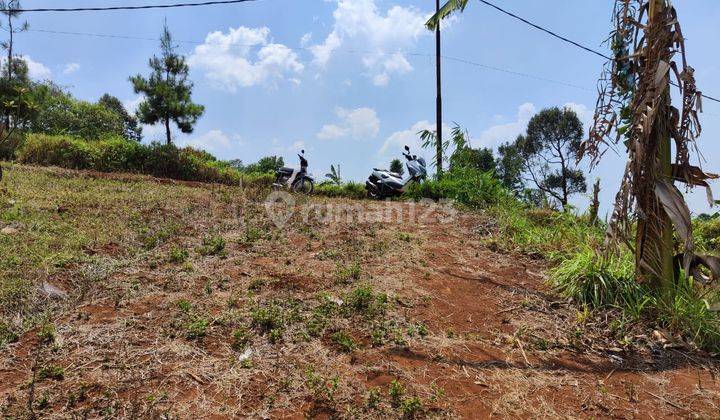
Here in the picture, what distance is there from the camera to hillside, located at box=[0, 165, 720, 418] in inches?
79.1

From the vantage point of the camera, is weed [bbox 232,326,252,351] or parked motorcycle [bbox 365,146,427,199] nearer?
weed [bbox 232,326,252,351]

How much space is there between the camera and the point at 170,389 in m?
1.99

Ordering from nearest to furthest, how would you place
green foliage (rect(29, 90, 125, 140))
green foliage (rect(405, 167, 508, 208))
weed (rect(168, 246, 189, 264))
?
weed (rect(168, 246, 189, 264))
green foliage (rect(405, 167, 508, 208))
green foliage (rect(29, 90, 125, 140))

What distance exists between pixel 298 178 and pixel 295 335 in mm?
7818

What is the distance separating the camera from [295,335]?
256cm

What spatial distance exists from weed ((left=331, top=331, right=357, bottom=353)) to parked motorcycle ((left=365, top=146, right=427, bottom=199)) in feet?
24.0

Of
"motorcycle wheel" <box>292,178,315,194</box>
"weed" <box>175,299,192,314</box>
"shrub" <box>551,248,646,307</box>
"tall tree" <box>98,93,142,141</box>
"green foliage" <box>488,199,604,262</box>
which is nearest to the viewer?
"weed" <box>175,299,192,314</box>

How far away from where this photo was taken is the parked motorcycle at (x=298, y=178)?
10023mm

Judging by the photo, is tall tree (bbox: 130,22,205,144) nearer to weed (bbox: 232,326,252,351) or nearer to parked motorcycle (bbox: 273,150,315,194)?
parked motorcycle (bbox: 273,150,315,194)

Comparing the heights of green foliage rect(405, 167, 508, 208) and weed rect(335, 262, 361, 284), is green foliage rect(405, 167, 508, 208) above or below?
above

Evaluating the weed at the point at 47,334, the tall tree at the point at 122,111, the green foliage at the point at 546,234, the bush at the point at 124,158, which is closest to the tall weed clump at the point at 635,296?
the green foliage at the point at 546,234

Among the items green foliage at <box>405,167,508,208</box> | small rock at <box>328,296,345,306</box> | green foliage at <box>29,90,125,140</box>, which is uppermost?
green foliage at <box>29,90,125,140</box>

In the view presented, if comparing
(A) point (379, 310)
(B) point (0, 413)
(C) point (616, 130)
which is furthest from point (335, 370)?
(C) point (616, 130)

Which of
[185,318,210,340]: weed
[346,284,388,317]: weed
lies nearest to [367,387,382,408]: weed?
[346,284,388,317]: weed
